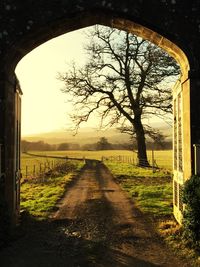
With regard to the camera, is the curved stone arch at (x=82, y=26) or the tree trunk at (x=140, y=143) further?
the tree trunk at (x=140, y=143)

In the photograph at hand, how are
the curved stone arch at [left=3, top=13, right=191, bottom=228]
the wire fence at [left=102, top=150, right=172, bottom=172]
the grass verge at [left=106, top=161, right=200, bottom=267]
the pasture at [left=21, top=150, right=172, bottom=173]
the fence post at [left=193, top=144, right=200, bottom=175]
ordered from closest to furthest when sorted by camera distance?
1. the grass verge at [left=106, top=161, right=200, bottom=267]
2. the fence post at [left=193, top=144, right=200, bottom=175]
3. the curved stone arch at [left=3, top=13, right=191, bottom=228]
4. the wire fence at [left=102, top=150, right=172, bottom=172]
5. the pasture at [left=21, top=150, right=172, bottom=173]

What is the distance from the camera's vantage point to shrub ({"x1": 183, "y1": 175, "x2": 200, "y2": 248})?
7777 mm


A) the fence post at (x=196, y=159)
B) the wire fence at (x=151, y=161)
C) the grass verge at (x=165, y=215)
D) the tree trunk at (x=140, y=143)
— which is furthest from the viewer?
the tree trunk at (x=140, y=143)

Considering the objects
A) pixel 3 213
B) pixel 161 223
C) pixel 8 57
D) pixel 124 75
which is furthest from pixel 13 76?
pixel 124 75

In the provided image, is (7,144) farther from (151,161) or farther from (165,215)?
(151,161)

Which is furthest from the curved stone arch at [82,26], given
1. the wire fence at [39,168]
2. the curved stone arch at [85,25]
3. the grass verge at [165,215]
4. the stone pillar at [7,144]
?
the wire fence at [39,168]

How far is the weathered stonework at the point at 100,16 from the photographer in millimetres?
9102

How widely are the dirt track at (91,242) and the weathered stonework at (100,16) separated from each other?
125 centimetres

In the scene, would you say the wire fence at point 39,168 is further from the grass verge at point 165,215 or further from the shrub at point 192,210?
the shrub at point 192,210

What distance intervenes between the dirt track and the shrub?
0.52 meters

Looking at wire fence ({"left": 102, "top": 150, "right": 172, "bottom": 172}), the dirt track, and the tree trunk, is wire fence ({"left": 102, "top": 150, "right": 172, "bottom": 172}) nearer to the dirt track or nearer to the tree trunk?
the tree trunk

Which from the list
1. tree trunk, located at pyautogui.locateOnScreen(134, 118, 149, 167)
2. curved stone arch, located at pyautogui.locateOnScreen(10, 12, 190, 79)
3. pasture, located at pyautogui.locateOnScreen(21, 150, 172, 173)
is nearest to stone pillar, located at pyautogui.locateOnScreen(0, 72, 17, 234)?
curved stone arch, located at pyautogui.locateOnScreen(10, 12, 190, 79)

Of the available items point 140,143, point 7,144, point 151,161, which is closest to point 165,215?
point 7,144

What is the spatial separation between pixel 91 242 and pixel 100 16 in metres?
4.87
